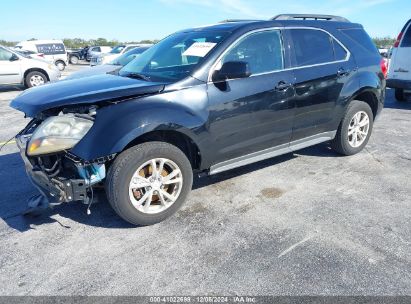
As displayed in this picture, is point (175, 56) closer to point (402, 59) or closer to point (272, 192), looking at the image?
point (272, 192)

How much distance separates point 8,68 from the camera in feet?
39.9

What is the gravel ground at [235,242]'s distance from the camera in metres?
2.54

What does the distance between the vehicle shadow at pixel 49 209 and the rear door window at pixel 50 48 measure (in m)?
22.7

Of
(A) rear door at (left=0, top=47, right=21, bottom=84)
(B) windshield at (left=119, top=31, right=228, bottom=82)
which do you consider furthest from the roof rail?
(A) rear door at (left=0, top=47, right=21, bottom=84)

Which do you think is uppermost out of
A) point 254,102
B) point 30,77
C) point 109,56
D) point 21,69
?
point 109,56

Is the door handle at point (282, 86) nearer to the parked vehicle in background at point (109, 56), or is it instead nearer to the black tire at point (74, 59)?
the parked vehicle in background at point (109, 56)

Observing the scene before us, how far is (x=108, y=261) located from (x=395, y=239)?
238cm

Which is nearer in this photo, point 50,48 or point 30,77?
point 30,77

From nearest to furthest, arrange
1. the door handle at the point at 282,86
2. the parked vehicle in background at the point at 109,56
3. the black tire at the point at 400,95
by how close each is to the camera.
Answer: the door handle at the point at 282,86 → the black tire at the point at 400,95 → the parked vehicle in background at the point at 109,56

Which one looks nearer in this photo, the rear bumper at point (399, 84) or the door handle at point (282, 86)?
the door handle at point (282, 86)

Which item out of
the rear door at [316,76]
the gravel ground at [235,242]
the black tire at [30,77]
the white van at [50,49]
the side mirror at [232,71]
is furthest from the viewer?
the white van at [50,49]

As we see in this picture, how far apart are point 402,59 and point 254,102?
6.39 metres

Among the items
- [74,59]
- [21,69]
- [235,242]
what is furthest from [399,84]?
[74,59]

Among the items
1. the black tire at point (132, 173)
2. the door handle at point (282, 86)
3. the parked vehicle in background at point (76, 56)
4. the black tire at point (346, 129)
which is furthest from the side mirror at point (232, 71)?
the parked vehicle in background at point (76, 56)
